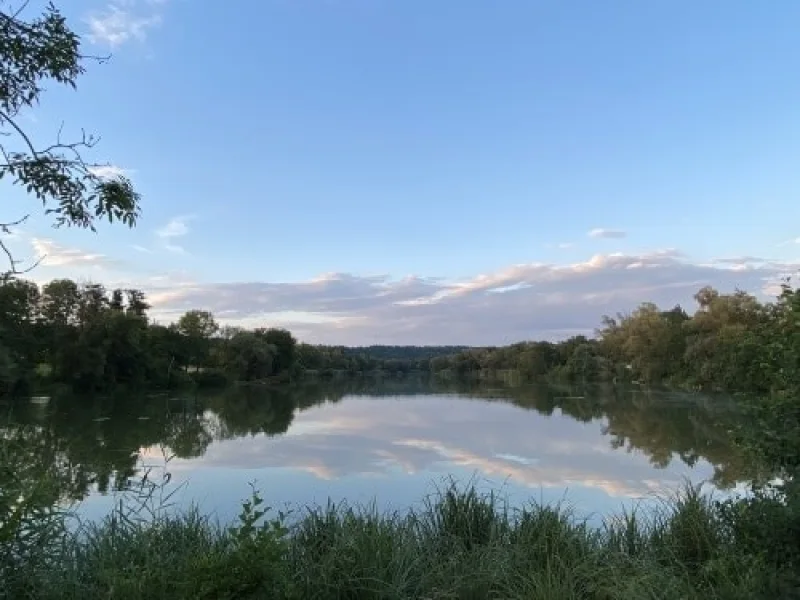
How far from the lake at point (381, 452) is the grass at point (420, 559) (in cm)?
95

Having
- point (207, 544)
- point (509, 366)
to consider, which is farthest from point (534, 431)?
point (509, 366)

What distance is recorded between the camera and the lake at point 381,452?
12312 millimetres

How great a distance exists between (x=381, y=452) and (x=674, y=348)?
173 ft

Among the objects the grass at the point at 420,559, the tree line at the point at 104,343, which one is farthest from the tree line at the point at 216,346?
the grass at the point at 420,559

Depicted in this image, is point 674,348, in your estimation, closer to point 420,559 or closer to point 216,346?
point 216,346

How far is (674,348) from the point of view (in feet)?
211

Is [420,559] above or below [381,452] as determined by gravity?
above

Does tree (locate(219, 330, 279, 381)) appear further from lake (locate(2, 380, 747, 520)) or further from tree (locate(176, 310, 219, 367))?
lake (locate(2, 380, 747, 520))

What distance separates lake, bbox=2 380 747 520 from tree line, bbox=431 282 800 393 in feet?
3.47

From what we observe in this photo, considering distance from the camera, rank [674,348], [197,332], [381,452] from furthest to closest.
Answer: [197,332], [674,348], [381,452]

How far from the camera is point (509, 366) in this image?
387 feet

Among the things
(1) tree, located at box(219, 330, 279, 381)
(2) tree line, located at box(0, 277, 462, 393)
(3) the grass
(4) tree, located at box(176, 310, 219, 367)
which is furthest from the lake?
(1) tree, located at box(219, 330, 279, 381)

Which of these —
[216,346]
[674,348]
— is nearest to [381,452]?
[674,348]

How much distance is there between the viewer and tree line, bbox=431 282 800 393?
4.48 m
